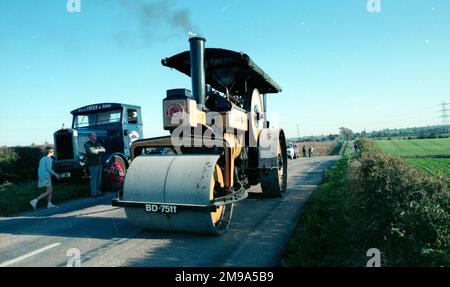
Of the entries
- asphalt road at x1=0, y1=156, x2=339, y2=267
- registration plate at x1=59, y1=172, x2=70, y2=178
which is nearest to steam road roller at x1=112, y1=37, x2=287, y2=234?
asphalt road at x1=0, y1=156, x2=339, y2=267

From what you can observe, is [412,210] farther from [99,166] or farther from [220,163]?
[99,166]

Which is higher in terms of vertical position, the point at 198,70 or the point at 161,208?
the point at 198,70

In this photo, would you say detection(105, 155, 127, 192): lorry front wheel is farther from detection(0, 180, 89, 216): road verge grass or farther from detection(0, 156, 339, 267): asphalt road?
detection(0, 156, 339, 267): asphalt road

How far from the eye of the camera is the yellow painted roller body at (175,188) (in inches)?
179

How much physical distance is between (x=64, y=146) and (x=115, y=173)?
6.21 ft

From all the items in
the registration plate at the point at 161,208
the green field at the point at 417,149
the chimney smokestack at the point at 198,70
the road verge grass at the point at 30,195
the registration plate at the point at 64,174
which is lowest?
the green field at the point at 417,149

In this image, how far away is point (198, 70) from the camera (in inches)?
237

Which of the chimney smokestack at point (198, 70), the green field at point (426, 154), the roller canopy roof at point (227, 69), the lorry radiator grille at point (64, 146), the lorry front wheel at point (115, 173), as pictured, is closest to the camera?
the chimney smokestack at point (198, 70)

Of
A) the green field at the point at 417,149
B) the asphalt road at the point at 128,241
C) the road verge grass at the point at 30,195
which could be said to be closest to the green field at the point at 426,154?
the green field at the point at 417,149

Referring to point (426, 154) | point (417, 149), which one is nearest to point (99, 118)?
point (426, 154)

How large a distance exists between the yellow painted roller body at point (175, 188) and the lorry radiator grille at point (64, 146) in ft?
20.4

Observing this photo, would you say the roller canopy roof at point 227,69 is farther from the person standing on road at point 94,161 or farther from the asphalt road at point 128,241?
the person standing on road at point 94,161

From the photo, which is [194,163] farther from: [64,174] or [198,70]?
[64,174]
